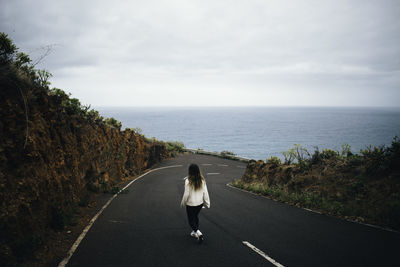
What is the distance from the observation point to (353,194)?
26.8 feet

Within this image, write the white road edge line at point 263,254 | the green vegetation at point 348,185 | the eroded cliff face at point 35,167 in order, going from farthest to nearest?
1. the green vegetation at point 348,185
2. the eroded cliff face at point 35,167
3. the white road edge line at point 263,254

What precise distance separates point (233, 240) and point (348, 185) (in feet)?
17.7

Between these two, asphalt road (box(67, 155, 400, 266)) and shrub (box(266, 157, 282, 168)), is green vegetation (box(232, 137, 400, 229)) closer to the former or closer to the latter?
asphalt road (box(67, 155, 400, 266))

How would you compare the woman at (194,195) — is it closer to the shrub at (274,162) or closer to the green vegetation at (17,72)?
the green vegetation at (17,72)

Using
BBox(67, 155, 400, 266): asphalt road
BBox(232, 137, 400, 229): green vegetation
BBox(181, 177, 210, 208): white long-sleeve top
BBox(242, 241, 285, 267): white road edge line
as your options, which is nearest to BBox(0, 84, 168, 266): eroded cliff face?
BBox(67, 155, 400, 266): asphalt road

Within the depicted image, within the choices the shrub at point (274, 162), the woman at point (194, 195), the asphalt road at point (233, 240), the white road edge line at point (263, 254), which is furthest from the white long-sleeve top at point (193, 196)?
the shrub at point (274, 162)

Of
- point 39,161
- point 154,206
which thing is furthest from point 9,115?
point 154,206

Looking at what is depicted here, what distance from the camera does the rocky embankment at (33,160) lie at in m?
4.73

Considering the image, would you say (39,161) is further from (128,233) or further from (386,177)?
(386,177)

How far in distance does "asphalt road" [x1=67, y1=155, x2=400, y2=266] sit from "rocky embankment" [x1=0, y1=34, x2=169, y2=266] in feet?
3.63

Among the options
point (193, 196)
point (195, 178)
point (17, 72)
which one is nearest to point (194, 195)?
point (193, 196)

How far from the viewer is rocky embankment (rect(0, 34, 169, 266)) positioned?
473 cm

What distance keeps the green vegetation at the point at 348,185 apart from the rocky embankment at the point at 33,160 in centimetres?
827

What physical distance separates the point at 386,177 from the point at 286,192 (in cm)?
370
